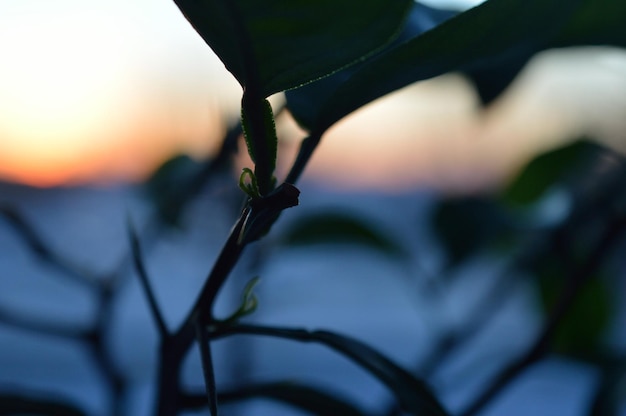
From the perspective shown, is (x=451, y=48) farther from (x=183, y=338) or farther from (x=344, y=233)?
(x=344, y=233)

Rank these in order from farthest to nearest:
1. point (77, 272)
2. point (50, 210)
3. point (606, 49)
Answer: point (50, 210), point (77, 272), point (606, 49)

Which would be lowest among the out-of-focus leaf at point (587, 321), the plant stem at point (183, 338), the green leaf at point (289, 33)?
the out-of-focus leaf at point (587, 321)

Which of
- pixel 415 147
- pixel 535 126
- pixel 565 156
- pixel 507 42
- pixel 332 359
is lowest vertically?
pixel 332 359

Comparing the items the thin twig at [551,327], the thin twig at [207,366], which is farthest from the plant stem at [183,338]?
the thin twig at [551,327]

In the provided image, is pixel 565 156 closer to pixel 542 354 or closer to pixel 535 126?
pixel 542 354

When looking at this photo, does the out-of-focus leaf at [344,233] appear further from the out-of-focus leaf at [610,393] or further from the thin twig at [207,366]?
the thin twig at [207,366]

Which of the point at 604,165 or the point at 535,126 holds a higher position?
the point at 604,165

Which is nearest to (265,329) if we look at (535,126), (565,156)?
(565,156)
